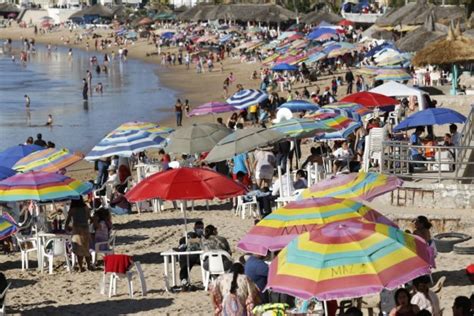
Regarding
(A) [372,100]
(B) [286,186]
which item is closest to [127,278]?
(B) [286,186]

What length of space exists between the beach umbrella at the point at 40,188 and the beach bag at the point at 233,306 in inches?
202

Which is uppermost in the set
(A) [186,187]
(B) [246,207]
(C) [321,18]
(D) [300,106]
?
(A) [186,187]

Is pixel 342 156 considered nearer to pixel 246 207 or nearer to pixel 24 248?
pixel 246 207

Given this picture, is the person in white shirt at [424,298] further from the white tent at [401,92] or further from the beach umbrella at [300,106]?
the beach umbrella at [300,106]

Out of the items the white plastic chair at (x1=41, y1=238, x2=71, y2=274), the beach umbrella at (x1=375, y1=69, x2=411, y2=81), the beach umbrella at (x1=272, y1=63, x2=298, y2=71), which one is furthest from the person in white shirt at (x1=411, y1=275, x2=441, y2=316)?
the beach umbrella at (x1=272, y1=63, x2=298, y2=71)

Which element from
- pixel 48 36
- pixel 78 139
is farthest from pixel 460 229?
pixel 48 36

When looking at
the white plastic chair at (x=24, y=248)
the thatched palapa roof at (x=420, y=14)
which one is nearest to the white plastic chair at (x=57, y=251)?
the white plastic chair at (x=24, y=248)

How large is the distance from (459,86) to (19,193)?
57.8ft

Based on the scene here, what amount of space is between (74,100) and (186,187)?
35942 millimetres

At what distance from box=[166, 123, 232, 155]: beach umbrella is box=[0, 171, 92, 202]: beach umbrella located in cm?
361

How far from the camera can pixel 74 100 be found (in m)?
47.0

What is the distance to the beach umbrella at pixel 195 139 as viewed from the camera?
1717 centimetres

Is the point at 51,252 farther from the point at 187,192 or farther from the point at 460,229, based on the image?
the point at 460,229

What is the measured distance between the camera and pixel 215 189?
38.8 ft
